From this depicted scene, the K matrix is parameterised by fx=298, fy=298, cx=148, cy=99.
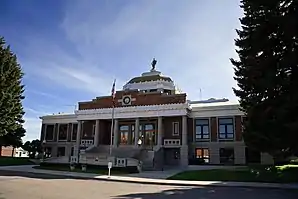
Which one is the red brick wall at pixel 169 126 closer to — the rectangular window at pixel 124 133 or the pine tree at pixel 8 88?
the rectangular window at pixel 124 133

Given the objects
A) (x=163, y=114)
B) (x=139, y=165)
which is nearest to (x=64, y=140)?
(x=163, y=114)

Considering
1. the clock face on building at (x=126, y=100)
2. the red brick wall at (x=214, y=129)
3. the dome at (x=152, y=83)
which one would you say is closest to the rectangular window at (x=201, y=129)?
the red brick wall at (x=214, y=129)

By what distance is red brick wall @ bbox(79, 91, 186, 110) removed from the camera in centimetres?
3712

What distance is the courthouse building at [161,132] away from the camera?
34.3 m

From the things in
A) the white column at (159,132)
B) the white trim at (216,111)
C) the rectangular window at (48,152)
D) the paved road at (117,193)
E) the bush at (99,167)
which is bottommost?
the paved road at (117,193)

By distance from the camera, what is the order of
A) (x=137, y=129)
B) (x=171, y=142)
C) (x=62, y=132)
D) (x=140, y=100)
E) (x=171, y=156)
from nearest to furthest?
(x=171, y=142) → (x=171, y=156) → (x=137, y=129) → (x=140, y=100) → (x=62, y=132)

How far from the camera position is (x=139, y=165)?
1129 inches

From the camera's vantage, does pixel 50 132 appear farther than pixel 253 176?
→ Yes

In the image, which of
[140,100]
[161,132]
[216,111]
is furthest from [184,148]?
[140,100]

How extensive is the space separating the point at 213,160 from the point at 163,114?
26.5 ft

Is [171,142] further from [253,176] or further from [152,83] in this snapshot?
[253,176]

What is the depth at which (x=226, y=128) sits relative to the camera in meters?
36.4

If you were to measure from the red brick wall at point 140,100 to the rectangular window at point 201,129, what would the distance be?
3677mm

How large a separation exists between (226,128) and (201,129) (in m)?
3.08
